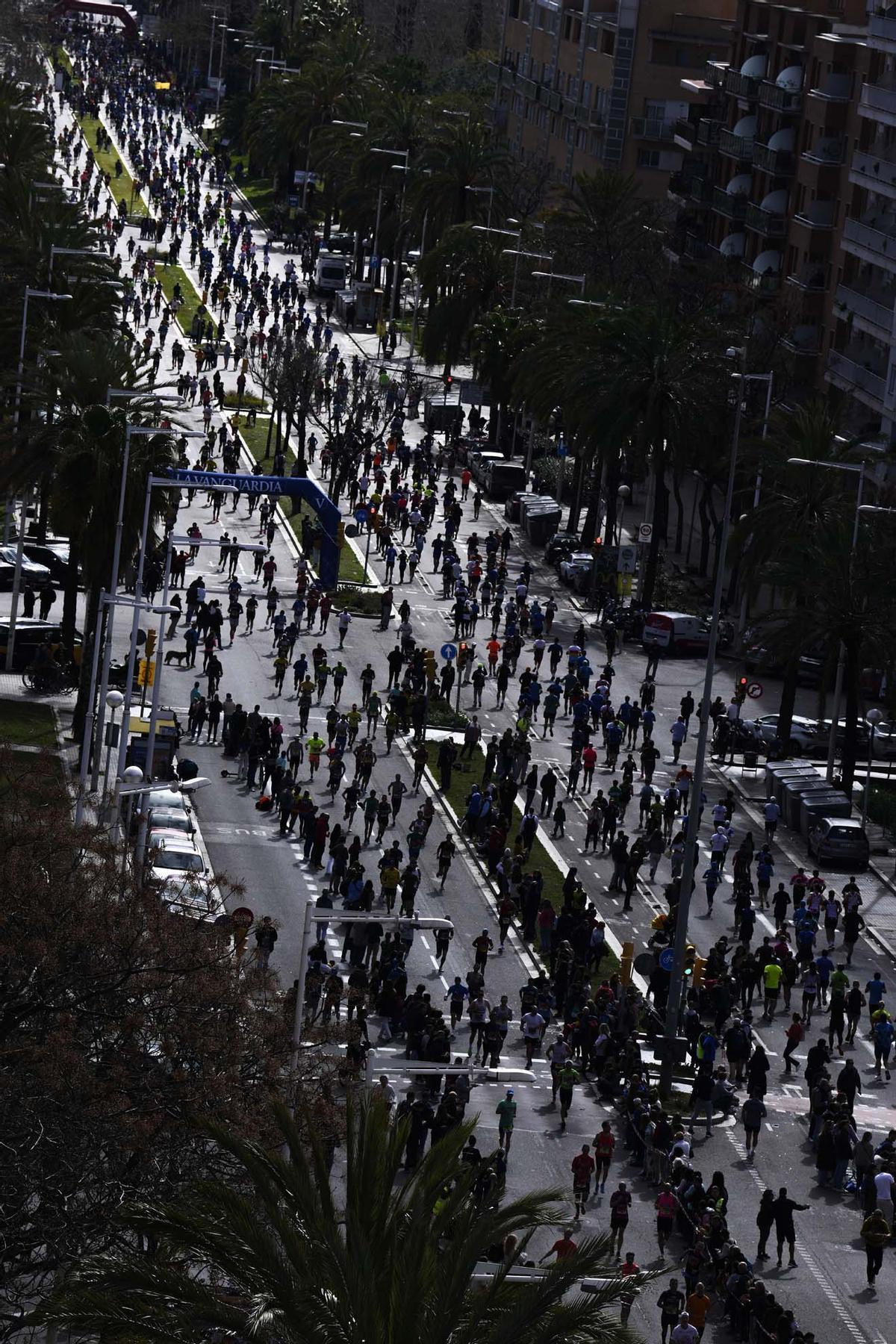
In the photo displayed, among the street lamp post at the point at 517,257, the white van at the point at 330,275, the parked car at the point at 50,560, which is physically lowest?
the parked car at the point at 50,560

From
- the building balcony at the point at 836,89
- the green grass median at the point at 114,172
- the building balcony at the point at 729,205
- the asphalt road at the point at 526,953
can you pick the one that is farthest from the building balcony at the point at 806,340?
the green grass median at the point at 114,172

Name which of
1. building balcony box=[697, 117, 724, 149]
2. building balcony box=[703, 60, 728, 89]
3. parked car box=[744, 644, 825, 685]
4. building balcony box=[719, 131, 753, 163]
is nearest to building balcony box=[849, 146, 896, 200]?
building balcony box=[719, 131, 753, 163]

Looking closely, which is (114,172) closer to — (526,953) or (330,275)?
(330,275)

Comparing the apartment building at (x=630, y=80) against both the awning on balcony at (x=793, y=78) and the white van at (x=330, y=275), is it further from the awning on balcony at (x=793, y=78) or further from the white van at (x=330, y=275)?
the awning on balcony at (x=793, y=78)

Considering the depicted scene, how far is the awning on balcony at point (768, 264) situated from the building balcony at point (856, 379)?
5.86m

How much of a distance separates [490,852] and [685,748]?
12.4 meters

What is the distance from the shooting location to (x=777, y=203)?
93000 millimetres

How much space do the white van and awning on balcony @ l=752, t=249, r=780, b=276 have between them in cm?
3126

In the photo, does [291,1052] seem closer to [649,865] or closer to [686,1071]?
[686,1071]

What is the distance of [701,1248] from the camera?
33.5 m

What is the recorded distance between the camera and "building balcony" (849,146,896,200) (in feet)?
272

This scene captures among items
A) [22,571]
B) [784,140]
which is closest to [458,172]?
[784,140]

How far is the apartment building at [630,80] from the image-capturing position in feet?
388

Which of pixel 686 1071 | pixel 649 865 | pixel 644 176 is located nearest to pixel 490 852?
pixel 649 865
